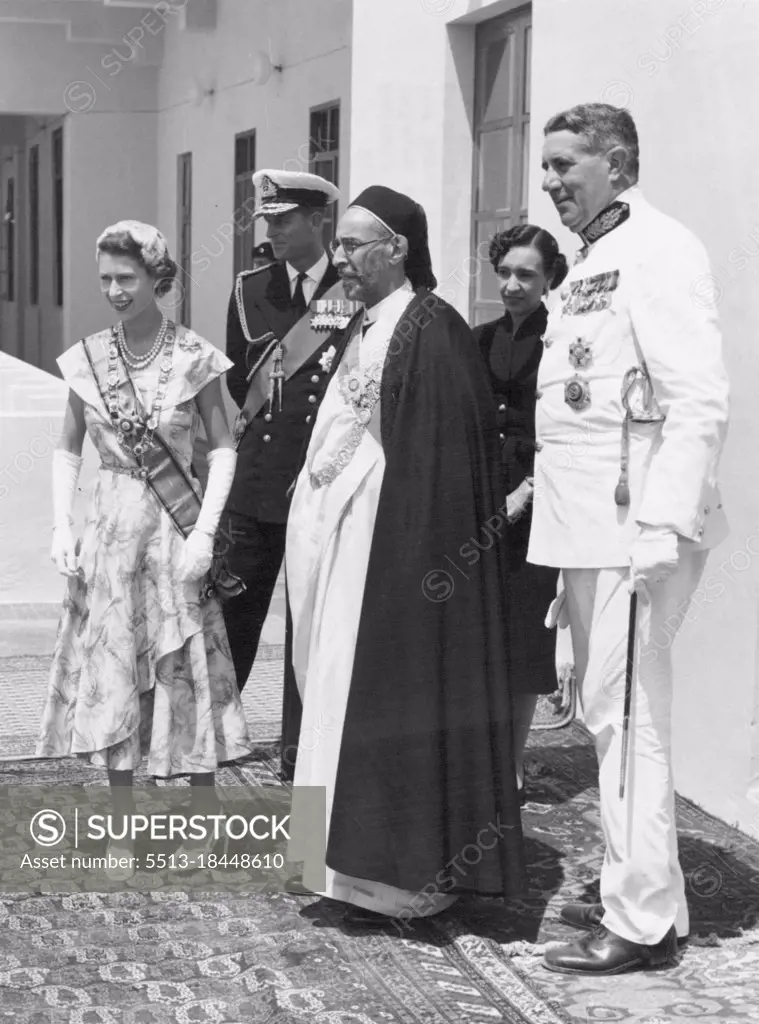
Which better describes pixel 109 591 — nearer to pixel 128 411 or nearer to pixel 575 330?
pixel 128 411

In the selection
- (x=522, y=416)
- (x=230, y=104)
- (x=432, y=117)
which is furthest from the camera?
(x=230, y=104)

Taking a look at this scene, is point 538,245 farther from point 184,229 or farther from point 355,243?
point 184,229

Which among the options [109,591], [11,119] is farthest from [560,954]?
[11,119]

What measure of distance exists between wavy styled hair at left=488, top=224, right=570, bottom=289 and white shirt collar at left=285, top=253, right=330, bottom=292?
0.62 meters

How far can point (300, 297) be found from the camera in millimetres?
5742

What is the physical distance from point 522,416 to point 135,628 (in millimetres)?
1331

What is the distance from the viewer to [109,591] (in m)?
4.85

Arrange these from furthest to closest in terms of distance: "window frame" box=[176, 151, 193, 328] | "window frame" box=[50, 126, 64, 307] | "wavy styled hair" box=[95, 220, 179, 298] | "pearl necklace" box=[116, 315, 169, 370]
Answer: "window frame" box=[50, 126, 64, 307], "window frame" box=[176, 151, 193, 328], "pearl necklace" box=[116, 315, 169, 370], "wavy styled hair" box=[95, 220, 179, 298]

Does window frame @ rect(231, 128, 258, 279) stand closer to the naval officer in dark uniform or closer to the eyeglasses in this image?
the naval officer in dark uniform

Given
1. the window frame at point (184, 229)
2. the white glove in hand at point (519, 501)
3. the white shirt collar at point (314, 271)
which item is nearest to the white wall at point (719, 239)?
the white glove in hand at point (519, 501)

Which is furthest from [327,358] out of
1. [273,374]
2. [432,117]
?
[432,117]

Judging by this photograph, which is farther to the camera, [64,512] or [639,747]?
[64,512]

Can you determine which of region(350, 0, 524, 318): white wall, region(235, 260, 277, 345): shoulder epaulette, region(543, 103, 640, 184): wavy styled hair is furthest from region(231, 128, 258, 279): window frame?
region(543, 103, 640, 184): wavy styled hair

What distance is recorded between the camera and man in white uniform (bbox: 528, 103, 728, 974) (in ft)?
13.1
